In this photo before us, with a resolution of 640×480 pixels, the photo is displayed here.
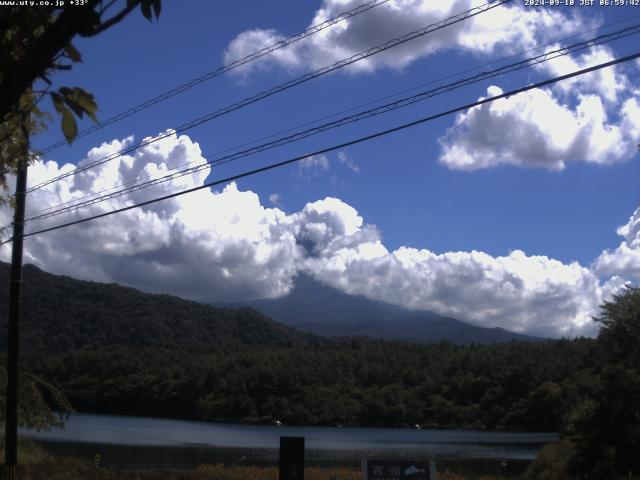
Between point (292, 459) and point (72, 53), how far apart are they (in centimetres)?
726

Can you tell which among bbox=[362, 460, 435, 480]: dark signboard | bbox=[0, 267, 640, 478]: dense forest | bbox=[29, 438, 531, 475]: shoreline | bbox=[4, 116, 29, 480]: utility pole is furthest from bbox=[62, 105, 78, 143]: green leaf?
bbox=[0, 267, 640, 478]: dense forest

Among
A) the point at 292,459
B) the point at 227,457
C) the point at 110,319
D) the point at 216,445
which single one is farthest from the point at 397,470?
the point at 110,319

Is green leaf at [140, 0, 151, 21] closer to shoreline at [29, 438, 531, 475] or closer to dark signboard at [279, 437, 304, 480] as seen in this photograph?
dark signboard at [279, 437, 304, 480]

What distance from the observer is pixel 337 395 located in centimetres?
10725

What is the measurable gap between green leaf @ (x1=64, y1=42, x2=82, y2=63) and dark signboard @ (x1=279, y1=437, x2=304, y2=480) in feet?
23.2

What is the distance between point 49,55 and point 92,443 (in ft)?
180

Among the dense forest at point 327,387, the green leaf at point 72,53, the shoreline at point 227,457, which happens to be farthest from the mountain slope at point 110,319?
the green leaf at point 72,53

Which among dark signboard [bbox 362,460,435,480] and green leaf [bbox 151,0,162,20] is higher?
green leaf [bbox 151,0,162,20]

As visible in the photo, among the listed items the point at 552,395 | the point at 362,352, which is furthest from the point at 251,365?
the point at 552,395

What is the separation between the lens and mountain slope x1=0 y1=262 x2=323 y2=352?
388 ft

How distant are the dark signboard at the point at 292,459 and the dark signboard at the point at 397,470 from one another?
87 cm

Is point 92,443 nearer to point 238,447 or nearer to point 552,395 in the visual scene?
point 238,447

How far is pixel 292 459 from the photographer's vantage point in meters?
10.5

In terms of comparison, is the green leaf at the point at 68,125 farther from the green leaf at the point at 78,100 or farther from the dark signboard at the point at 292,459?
the dark signboard at the point at 292,459
